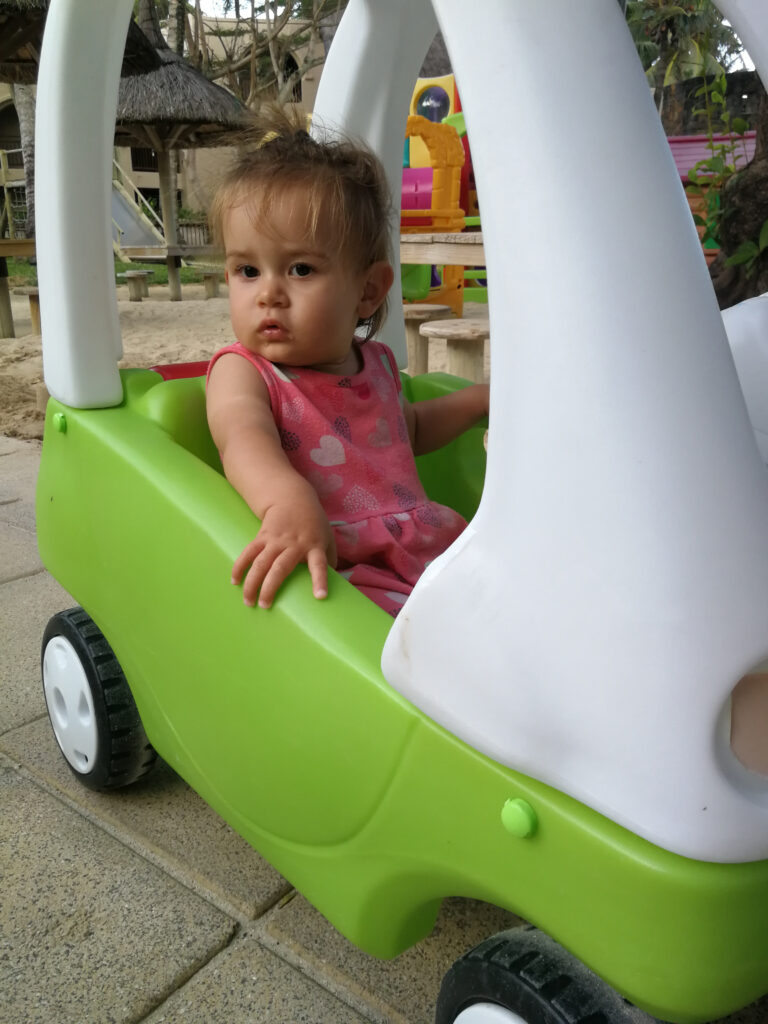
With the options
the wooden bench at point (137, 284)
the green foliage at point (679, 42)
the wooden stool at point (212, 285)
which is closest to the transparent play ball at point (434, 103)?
the wooden stool at point (212, 285)

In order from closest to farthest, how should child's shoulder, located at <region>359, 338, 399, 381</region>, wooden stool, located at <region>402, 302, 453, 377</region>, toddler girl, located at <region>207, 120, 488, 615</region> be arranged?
toddler girl, located at <region>207, 120, 488, 615</region> < child's shoulder, located at <region>359, 338, 399, 381</region> < wooden stool, located at <region>402, 302, 453, 377</region>

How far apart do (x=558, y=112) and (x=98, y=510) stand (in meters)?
0.75

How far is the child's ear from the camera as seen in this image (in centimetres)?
124

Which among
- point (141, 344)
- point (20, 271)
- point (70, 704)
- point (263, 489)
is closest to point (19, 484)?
point (70, 704)

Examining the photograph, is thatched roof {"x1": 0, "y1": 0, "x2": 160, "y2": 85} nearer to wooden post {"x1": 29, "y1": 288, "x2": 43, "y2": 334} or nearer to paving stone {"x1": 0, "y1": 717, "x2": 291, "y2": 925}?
wooden post {"x1": 29, "y1": 288, "x2": 43, "y2": 334}

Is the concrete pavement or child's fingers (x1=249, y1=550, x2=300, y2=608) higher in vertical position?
child's fingers (x1=249, y1=550, x2=300, y2=608)

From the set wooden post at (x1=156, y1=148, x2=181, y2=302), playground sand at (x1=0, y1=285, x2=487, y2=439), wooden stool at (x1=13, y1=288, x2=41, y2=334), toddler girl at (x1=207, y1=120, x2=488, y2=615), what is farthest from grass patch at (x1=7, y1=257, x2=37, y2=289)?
toddler girl at (x1=207, y1=120, x2=488, y2=615)

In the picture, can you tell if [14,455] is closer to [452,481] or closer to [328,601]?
[452,481]

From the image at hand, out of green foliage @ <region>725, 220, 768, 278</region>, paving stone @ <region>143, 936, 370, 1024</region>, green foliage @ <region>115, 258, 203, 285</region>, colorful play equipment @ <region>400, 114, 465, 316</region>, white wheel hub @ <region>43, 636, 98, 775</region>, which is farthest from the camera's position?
green foliage @ <region>115, 258, 203, 285</region>

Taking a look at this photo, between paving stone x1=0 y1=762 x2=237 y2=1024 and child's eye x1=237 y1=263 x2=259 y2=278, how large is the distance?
74 cm

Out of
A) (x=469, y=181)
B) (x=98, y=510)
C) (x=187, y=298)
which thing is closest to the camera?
(x=98, y=510)

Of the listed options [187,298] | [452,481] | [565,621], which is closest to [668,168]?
[565,621]

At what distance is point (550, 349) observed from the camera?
20.8 inches

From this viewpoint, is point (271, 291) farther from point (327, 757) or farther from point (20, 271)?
point (20, 271)
